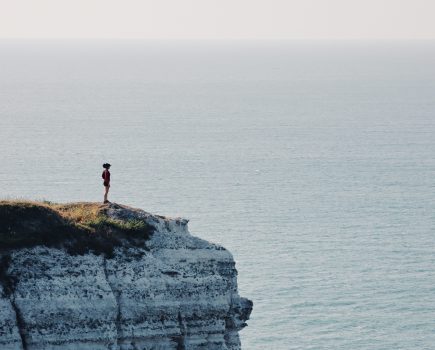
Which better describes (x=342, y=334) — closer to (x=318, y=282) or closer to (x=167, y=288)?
(x=318, y=282)

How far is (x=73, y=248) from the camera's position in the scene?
51.1m

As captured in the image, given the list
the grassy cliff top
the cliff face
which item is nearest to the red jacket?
the grassy cliff top

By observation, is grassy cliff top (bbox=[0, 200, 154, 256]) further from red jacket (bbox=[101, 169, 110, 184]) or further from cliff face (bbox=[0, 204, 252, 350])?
red jacket (bbox=[101, 169, 110, 184])

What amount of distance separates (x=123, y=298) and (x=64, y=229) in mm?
4039

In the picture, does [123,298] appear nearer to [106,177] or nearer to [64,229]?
[64,229]

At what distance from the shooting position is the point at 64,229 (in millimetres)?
52031

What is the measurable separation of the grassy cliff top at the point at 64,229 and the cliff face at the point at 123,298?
0.31 metres

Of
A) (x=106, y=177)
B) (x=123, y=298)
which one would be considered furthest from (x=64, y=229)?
(x=106, y=177)

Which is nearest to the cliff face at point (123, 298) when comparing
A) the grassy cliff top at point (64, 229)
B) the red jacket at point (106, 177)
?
the grassy cliff top at point (64, 229)

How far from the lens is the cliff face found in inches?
1893

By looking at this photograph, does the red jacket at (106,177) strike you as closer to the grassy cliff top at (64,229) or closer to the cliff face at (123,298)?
the grassy cliff top at (64,229)

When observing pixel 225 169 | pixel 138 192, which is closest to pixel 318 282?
pixel 138 192

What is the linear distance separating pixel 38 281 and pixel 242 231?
91.8 m

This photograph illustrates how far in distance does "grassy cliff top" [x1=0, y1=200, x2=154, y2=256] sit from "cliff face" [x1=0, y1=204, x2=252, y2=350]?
1.02 feet
